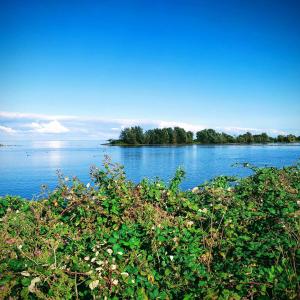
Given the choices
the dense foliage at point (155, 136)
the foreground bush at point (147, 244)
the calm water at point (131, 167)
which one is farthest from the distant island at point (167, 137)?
the foreground bush at point (147, 244)

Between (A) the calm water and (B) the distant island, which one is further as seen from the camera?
(B) the distant island

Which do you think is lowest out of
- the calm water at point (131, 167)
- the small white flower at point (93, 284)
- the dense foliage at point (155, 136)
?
the calm water at point (131, 167)

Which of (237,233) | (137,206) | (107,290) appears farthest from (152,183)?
(107,290)

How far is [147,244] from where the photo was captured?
5098 mm

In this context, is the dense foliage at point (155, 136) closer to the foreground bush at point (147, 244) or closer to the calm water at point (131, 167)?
the calm water at point (131, 167)

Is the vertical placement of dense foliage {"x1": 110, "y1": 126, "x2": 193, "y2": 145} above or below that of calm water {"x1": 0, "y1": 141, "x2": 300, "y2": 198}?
above

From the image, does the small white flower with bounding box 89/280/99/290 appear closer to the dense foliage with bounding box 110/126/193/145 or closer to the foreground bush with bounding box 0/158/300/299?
the foreground bush with bounding box 0/158/300/299

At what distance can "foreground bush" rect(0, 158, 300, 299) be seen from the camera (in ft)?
13.1

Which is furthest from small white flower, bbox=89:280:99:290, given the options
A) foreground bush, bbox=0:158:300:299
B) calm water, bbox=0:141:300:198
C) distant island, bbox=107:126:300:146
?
distant island, bbox=107:126:300:146

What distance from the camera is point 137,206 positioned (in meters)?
6.22

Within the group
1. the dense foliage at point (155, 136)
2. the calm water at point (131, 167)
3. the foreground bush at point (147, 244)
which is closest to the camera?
the foreground bush at point (147, 244)

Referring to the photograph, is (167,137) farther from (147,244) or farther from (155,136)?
(147,244)

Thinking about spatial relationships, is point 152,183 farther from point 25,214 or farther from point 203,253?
point 25,214

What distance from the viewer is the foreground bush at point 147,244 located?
3996 mm
